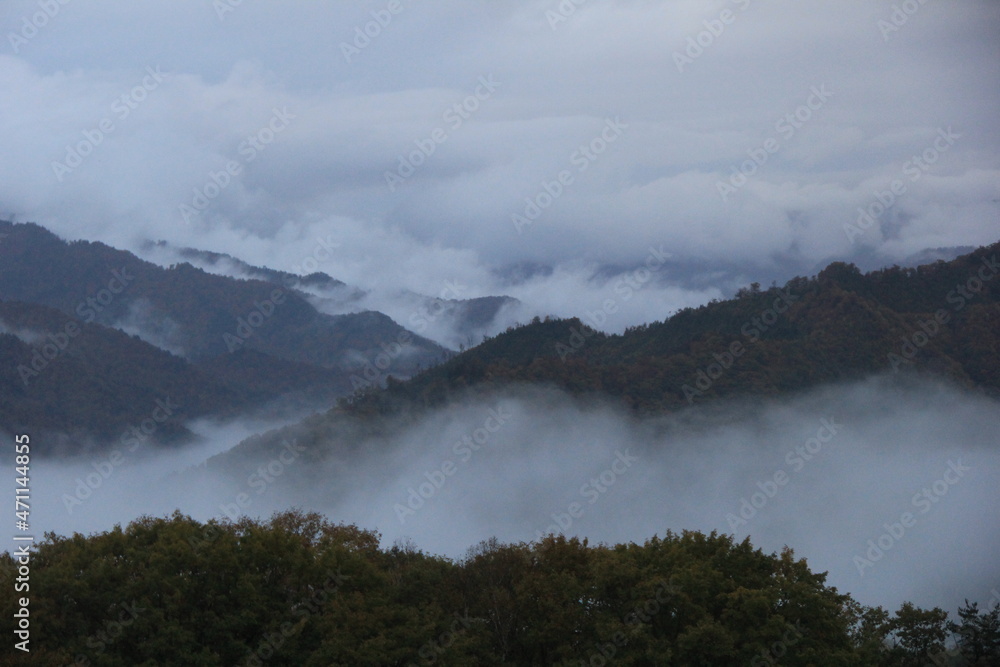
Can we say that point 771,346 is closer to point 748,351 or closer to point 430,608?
point 748,351

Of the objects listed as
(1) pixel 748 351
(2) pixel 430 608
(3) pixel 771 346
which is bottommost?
(2) pixel 430 608

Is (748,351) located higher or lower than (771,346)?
lower

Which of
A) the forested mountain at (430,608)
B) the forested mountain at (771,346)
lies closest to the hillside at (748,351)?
the forested mountain at (771,346)

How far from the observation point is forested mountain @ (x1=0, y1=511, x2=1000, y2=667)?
→ 107ft

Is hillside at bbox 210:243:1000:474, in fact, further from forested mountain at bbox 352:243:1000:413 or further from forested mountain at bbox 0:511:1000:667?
forested mountain at bbox 0:511:1000:667

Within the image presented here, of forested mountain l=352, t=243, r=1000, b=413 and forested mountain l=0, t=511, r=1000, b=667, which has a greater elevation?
forested mountain l=352, t=243, r=1000, b=413

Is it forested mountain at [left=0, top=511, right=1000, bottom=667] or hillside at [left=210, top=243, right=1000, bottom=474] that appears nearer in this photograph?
forested mountain at [left=0, top=511, right=1000, bottom=667]

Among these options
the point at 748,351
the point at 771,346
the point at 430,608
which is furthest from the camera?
the point at 771,346

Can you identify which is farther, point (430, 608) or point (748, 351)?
point (748, 351)

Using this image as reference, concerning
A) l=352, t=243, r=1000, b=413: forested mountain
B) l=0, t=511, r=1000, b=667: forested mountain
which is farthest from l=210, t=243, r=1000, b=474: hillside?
l=0, t=511, r=1000, b=667: forested mountain

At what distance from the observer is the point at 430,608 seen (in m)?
34.7

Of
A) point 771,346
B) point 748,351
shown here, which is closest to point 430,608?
point 748,351

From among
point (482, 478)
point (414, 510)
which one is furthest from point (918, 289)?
point (414, 510)

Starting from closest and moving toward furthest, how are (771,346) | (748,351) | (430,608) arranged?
(430,608), (748,351), (771,346)
